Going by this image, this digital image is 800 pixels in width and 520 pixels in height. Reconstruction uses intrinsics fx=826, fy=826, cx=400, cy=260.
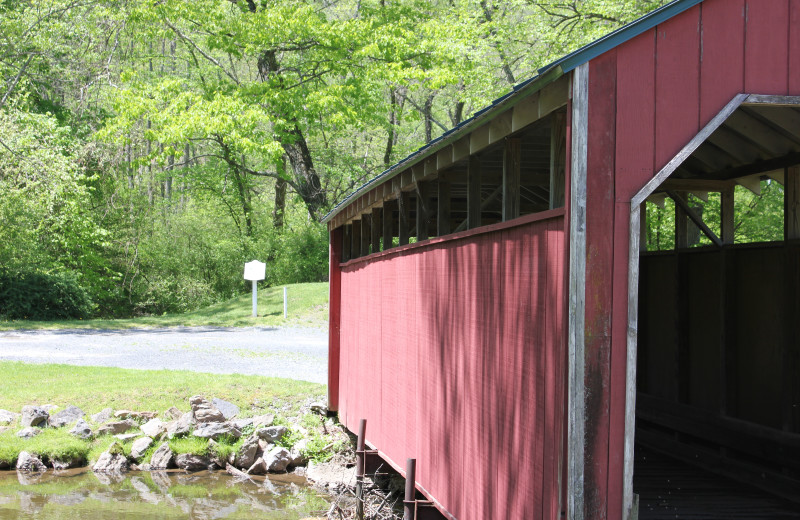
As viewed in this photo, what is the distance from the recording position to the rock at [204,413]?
38.8ft

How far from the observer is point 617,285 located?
3816 mm

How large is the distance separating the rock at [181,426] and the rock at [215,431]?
0.14m

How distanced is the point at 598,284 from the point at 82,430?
32.8 ft

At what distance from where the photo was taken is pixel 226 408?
12398 millimetres

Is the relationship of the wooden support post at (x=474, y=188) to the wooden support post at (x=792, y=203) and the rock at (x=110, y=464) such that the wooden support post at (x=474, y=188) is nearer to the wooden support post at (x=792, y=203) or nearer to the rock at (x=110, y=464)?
the wooden support post at (x=792, y=203)

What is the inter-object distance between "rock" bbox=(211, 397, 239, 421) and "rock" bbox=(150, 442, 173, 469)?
3.37 feet

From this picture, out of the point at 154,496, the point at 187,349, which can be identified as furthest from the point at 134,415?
the point at 187,349

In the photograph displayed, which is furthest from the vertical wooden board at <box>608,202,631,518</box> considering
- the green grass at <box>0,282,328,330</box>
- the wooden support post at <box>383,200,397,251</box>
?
the green grass at <box>0,282,328,330</box>

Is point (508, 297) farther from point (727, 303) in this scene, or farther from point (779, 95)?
point (727, 303)

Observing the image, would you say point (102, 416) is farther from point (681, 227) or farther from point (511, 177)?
point (511, 177)

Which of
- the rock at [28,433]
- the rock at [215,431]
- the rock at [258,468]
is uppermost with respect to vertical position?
the rock at [215,431]

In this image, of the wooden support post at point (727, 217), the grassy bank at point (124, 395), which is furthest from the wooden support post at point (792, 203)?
the grassy bank at point (124, 395)

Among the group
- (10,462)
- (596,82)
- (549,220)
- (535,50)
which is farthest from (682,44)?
(535,50)

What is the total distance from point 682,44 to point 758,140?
267 cm
